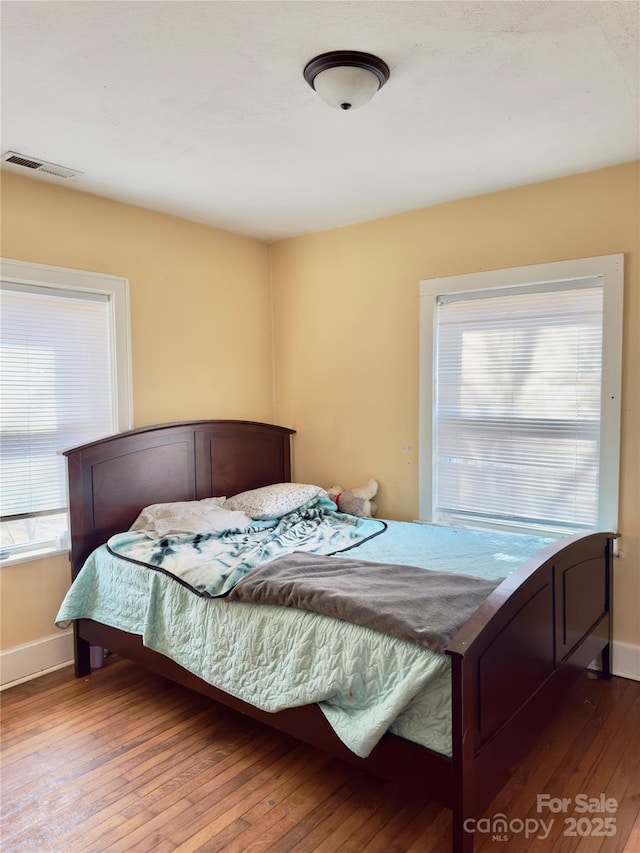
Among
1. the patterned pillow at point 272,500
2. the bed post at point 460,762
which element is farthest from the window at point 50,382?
the bed post at point 460,762

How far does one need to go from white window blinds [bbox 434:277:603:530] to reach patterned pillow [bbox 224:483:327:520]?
2.63 feet

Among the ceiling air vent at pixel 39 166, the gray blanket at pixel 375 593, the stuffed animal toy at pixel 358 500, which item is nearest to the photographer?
the gray blanket at pixel 375 593

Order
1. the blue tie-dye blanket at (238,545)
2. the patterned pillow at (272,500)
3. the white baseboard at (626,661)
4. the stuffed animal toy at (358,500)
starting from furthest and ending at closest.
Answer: the stuffed animal toy at (358,500), the patterned pillow at (272,500), the white baseboard at (626,661), the blue tie-dye blanket at (238,545)

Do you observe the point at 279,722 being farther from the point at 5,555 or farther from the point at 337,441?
the point at 337,441

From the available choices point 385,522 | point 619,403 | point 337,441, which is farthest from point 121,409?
point 619,403

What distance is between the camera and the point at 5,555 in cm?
285

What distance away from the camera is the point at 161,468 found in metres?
3.33

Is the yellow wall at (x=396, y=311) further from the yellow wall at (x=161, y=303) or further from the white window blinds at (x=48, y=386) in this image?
the white window blinds at (x=48, y=386)

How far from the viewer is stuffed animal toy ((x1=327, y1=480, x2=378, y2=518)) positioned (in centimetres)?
354

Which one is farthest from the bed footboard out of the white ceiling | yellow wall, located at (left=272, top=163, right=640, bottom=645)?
the white ceiling

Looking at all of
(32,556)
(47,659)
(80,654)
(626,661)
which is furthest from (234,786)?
(626,661)

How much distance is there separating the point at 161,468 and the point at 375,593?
1736mm

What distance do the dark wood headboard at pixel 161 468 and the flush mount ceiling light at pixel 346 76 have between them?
2.00 meters

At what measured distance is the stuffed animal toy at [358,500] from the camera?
3539 millimetres
